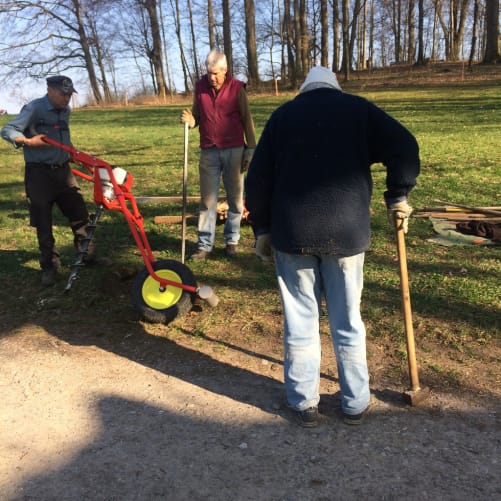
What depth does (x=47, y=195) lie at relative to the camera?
5.14m

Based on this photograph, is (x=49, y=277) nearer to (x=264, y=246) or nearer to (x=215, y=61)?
(x=215, y=61)

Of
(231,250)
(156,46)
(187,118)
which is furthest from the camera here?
(156,46)

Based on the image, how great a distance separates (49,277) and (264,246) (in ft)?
10.3

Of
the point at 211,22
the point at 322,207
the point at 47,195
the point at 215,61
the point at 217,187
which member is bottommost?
the point at 217,187

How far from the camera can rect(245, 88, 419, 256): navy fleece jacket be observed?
2.62 m

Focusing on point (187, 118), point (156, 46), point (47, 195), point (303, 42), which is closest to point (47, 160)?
point (47, 195)

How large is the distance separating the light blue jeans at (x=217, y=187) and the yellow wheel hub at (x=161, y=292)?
4.54 feet

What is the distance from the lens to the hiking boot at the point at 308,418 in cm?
299

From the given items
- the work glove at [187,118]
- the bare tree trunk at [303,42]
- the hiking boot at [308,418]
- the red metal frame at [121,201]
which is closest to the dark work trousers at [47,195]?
the red metal frame at [121,201]

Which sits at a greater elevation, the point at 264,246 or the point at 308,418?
the point at 264,246

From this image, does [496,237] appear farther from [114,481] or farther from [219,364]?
[114,481]

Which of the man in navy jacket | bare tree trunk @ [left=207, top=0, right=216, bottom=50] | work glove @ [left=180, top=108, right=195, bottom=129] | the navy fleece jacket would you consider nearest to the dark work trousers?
work glove @ [left=180, top=108, right=195, bottom=129]

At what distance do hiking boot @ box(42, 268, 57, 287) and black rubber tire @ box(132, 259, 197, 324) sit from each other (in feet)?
4.53

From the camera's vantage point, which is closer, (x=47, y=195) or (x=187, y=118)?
(x=47, y=195)
